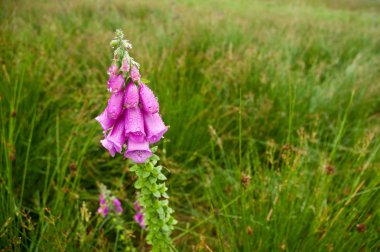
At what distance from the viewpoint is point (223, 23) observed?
589cm

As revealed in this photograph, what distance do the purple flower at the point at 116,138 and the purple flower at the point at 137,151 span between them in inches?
1.2

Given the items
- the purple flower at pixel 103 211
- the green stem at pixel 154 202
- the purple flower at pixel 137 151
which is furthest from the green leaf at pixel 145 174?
the purple flower at pixel 103 211

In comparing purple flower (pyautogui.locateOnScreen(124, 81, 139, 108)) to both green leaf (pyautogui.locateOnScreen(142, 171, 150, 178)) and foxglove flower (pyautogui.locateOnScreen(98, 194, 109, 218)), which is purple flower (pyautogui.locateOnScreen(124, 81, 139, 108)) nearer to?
green leaf (pyautogui.locateOnScreen(142, 171, 150, 178))

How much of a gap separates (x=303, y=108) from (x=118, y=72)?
2.34 m

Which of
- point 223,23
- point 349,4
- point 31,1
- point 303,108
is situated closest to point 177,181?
point 303,108

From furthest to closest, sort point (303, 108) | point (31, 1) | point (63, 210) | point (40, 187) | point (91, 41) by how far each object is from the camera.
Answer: point (31, 1), point (91, 41), point (303, 108), point (40, 187), point (63, 210)

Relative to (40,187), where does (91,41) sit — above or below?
above

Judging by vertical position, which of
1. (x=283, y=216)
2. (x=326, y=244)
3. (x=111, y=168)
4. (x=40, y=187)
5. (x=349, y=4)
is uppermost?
(x=349, y=4)

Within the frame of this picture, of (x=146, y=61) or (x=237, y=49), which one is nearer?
(x=146, y=61)

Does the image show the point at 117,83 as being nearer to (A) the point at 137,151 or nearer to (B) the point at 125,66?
(B) the point at 125,66

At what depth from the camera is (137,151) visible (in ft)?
3.66

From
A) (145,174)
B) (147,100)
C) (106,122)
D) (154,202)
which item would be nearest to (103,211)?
(154,202)

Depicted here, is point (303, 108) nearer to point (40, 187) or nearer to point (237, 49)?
point (237, 49)

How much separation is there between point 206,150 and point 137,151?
1600 mm
